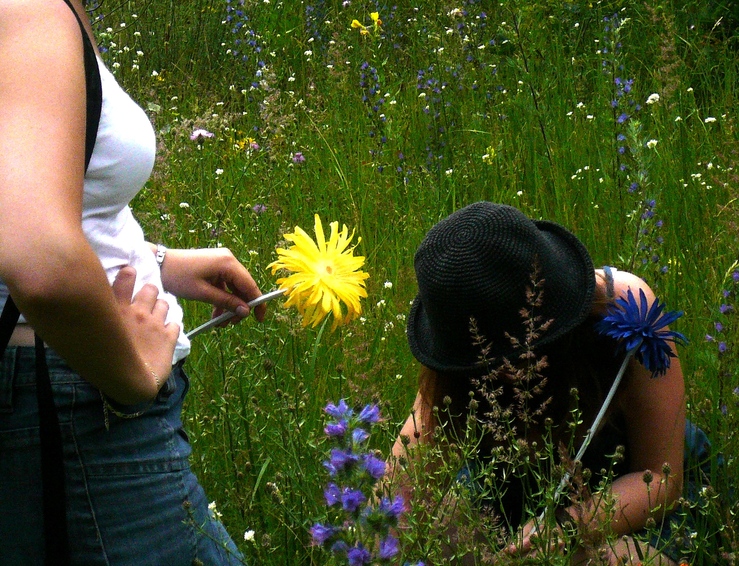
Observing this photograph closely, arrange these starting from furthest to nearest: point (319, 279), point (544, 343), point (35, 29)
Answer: point (544, 343) < point (319, 279) < point (35, 29)

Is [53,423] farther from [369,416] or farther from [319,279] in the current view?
[319,279]

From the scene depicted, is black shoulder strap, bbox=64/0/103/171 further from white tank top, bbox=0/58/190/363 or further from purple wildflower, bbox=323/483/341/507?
purple wildflower, bbox=323/483/341/507

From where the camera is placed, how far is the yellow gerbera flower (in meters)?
1.68

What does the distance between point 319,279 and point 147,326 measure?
1.28 feet

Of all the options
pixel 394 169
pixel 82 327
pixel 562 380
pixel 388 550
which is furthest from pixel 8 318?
pixel 394 169

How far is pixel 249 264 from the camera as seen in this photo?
2531mm

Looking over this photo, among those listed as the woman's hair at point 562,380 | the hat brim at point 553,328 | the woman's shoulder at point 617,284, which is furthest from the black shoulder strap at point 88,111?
the woman's shoulder at point 617,284

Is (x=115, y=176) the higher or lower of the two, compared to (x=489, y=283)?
higher

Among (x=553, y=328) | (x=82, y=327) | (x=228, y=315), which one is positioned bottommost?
(x=553, y=328)

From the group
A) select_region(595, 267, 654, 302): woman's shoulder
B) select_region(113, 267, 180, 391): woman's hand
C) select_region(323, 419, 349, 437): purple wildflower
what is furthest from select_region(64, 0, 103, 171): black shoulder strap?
select_region(595, 267, 654, 302): woman's shoulder

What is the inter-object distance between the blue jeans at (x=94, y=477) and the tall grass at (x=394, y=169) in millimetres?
203

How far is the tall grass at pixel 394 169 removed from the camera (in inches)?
90.8

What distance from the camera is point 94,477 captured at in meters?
1.35

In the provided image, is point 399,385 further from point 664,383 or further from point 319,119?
point 319,119
